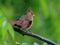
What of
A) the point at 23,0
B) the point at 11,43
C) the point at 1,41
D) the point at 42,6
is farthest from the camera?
the point at 23,0

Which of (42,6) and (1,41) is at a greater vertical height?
(42,6)

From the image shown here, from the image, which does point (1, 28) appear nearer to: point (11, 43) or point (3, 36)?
point (3, 36)

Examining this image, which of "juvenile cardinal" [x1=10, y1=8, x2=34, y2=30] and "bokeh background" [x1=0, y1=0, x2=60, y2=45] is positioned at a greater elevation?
"bokeh background" [x1=0, y1=0, x2=60, y2=45]

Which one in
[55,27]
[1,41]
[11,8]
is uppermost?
[11,8]

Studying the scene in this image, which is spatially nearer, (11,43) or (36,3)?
(11,43)

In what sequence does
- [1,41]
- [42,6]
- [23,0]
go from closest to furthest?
[1,41], [42,6], [23,0]

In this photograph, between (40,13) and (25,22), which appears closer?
(25,22)

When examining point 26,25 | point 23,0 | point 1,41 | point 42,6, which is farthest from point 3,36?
point 23,0

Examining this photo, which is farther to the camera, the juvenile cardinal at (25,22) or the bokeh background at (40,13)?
the bokeh background at (40,13)

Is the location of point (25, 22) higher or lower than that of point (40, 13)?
lower

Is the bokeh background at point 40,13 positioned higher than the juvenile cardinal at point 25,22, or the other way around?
the bokeh background at point 40,13

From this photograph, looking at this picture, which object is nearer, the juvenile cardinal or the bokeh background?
the juvenile cardinal
